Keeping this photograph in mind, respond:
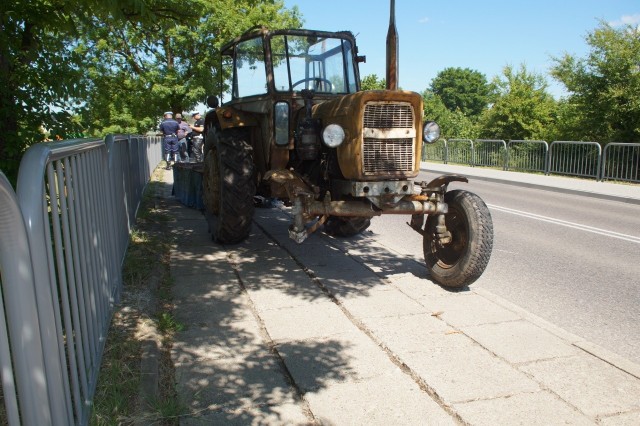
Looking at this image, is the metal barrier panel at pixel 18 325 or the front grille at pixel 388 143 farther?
the front grille at pixel 388 143

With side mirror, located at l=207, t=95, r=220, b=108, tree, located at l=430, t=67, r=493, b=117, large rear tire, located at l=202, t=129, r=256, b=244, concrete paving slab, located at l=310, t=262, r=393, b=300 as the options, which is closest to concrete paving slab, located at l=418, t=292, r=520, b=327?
concrete paving slab, located at l=310, t=262, r=393, b=300

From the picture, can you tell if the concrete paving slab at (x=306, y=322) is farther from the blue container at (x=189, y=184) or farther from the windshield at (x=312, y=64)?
the blue container at (x=189, y=184)

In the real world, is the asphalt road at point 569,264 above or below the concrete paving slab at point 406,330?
below

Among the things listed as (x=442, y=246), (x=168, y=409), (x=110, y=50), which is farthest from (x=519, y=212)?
(x=110, y=50)

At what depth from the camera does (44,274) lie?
6.31 ft

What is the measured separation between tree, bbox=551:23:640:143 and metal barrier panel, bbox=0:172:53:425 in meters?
20.7

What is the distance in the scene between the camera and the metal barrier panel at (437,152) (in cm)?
2592

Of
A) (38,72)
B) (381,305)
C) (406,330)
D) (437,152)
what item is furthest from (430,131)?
(437,152)

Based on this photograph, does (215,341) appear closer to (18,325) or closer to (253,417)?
(253,417)

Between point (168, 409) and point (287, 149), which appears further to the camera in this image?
point (287, 149)

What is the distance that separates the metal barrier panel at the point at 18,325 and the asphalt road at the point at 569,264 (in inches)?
144

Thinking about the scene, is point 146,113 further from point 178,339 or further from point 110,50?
point 178,339

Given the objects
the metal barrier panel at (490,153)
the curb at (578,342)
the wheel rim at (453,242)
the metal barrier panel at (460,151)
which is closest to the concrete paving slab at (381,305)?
the wheel rim at (453,242)

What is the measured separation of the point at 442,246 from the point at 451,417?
8.58ft
